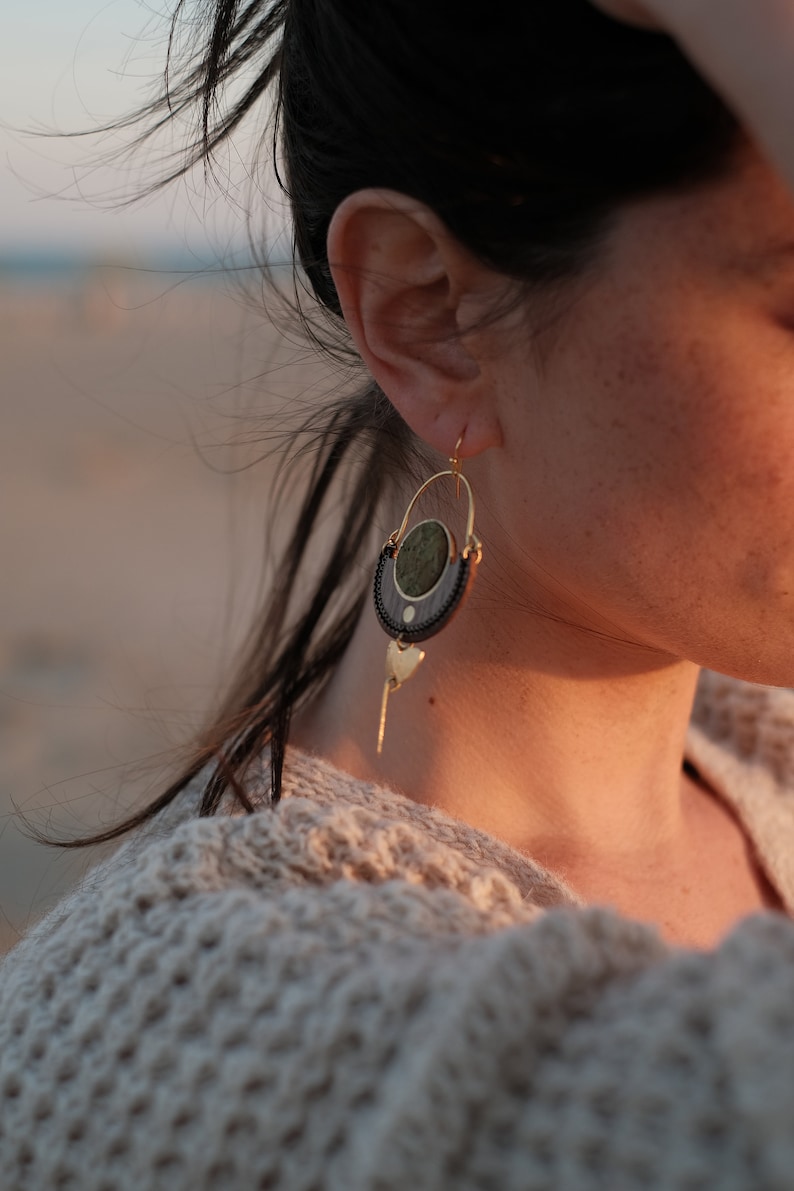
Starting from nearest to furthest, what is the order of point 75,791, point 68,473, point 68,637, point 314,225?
point 314,225, point 75,791, point 68,637, point 68,473

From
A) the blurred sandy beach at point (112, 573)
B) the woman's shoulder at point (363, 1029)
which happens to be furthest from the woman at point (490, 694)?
the blurred sandy beach at point (112, 573)

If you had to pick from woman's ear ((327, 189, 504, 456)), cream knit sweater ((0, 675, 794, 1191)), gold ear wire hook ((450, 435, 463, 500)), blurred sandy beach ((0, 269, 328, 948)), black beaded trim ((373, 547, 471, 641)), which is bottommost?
blurred sandy beach ((0, 269, 328, 948))

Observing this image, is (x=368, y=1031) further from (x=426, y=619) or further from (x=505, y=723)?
(x=505, y=723)

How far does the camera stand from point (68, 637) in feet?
19.1

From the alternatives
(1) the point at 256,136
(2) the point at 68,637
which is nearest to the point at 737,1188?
(1) the point at 256,136

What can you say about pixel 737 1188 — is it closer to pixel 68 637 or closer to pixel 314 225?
pixel 314 225

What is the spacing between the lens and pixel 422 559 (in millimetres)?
1268

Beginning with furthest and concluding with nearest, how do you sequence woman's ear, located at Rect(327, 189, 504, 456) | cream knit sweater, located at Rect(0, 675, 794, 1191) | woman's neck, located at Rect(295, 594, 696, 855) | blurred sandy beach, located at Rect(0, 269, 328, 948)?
blurred sandy beach, located at Rect(0, 269, 328, 948) → woman's neck, located at Rect(295, 594, 696, 855) → woman's ear, located at Rect(327, 189, 504, 456) → cream knit sweater, located at Rect(0, 675, 794, 1191)

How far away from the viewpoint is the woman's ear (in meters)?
1.18

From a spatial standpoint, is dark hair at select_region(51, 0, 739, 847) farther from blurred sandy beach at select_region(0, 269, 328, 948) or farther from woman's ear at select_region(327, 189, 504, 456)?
blurred sandy beach at select_region(0, 269, 328, 948)

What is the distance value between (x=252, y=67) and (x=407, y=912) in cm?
105

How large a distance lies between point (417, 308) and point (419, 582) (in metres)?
0.29

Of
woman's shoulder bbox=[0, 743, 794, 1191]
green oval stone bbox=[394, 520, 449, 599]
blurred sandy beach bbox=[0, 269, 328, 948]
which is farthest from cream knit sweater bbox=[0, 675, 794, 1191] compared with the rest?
blurred sandy beach bbox=[0, 269, 328, 948]

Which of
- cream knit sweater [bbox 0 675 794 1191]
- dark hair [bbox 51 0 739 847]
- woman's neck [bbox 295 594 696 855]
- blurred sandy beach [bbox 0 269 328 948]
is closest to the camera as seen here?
cream knit sweater [bbox 0 675 794 1191]
